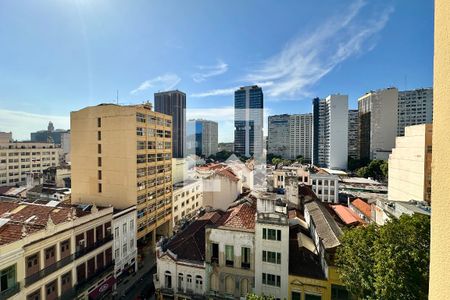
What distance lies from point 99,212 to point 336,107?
91695 millimetres

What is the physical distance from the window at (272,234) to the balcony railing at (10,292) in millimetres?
15855

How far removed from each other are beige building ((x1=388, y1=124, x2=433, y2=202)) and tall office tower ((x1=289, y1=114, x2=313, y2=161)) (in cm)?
7176

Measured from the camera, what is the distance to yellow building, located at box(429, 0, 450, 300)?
191 centimetres

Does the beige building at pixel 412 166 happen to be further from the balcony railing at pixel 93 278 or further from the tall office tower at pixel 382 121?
the tall office tower at pixel 382 121

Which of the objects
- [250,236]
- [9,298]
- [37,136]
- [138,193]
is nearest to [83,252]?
[9,298]

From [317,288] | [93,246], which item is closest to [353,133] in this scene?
[317,288]

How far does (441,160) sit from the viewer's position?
6.54 feet

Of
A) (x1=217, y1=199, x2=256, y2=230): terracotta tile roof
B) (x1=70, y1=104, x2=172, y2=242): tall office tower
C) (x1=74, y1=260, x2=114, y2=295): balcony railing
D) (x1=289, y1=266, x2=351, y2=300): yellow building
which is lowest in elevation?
(x1=74, y1=260, x2=114, y2=295): balcony railing

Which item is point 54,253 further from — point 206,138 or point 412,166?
point 206,138

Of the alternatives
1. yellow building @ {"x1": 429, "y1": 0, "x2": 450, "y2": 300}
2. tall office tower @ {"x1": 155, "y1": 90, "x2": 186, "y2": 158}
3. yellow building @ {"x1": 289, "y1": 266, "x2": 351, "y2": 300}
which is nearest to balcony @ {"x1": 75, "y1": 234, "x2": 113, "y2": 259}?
yellow building @ {"x1": 289, "y1": 266, "x2": 351, "y2": 300}

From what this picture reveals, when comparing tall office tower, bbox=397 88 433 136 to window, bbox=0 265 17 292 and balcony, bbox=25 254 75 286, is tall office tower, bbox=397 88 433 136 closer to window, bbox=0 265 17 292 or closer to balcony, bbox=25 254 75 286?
balcony, bbox=25 254 75 286

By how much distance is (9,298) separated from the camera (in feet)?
44.3

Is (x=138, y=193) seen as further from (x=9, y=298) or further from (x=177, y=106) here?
(x=177, y=106)

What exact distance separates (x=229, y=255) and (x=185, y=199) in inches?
888
